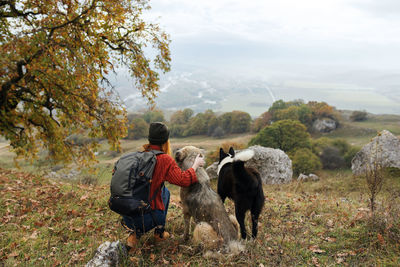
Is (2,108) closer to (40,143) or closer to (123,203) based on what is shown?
(40,143)

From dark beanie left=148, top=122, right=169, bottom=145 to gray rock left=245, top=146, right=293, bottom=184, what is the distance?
1510 cm

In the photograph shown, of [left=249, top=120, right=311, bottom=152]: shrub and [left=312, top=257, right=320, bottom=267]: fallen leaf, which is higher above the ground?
[left=312, top=257, right=320, bottom=267]: fallen leaf

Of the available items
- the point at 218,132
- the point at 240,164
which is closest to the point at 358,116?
the point at 218,132

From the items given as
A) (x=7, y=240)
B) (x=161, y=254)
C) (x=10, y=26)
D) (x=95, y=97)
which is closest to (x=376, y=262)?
(x=161, y=254)

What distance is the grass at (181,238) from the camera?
13.6 ft

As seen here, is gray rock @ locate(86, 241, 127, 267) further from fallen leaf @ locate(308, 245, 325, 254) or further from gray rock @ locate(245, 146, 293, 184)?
gray rock @ locate(245, 146, 293, 184)

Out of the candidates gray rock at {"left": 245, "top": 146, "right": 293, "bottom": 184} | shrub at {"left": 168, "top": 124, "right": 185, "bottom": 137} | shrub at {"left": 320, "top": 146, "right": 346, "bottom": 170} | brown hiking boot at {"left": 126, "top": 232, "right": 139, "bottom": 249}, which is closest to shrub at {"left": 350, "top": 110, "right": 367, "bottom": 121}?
shrub at {"left": 320, "top": 146, "right": 346, "bottom": 170}

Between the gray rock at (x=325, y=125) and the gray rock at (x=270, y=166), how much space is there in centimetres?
6148

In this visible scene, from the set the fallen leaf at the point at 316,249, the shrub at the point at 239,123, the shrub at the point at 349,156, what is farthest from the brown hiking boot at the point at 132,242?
the shrub at the point at 239,123

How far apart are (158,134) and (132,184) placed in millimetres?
979

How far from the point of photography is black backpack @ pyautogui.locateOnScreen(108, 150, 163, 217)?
3.71 metres

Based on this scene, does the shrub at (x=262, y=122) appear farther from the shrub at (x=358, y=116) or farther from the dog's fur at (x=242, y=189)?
the dog's fur at (x=242, y=189)

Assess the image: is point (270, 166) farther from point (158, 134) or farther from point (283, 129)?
point (283, 129)

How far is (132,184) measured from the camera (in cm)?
373
